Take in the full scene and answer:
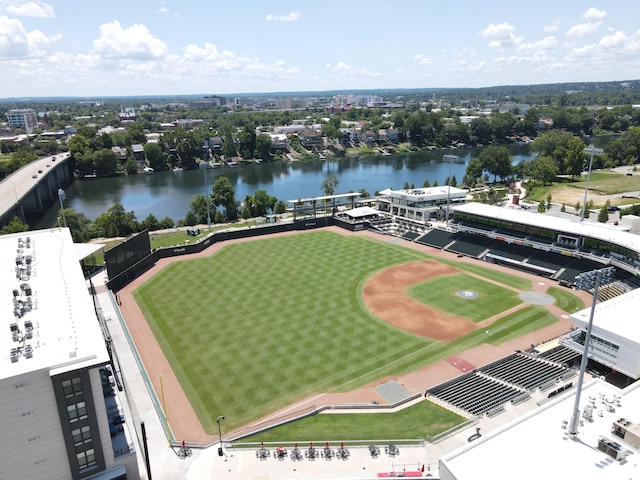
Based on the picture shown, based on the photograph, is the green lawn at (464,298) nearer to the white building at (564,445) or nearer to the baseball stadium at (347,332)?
the baseball stadium at (347,332)

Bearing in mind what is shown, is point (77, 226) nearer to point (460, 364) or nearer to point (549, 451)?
point (460, 364)

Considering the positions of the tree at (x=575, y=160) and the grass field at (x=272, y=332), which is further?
the tree at (x=575, y=160)

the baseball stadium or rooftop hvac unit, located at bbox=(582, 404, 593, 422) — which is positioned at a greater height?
rooftop hvac unit, located at bbox=(582, 404, 593, 422)

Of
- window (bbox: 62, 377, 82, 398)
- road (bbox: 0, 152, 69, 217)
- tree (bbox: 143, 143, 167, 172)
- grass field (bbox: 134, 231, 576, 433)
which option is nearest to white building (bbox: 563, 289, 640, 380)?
grass field (bbox: 134, 231, 576, 433)

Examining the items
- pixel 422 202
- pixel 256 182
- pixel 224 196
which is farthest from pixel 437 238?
pixel 256 182

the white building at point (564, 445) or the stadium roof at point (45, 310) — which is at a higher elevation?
the stadium roof at point (45, 310)

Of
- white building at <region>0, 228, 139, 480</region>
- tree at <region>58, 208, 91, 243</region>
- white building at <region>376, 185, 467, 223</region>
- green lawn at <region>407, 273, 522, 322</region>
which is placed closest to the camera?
white building at <region>0, 228, 139, 480</region>

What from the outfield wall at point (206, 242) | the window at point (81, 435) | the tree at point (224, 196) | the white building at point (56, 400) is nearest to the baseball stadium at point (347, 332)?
the outfield wall at point (206, 242)

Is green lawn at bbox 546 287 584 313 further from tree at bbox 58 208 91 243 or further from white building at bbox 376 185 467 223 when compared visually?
tree at bbox 58 208 91 243
